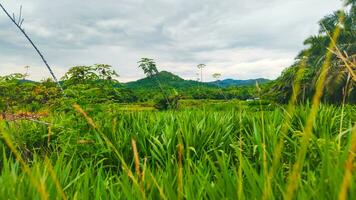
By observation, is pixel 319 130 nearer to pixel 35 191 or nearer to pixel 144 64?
pixel 144 64

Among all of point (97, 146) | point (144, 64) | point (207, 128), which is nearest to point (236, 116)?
point (207, 128)

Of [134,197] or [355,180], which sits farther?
[134,197]

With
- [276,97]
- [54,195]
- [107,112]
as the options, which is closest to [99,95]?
[107,112]

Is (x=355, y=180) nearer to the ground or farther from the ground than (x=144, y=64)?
nearer to the ground

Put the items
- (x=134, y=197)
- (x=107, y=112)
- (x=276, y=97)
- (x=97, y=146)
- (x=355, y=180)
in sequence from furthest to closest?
(x=276, y=97), (x=107, y=112), (x=97, y=146), (x=134, y=197), (x=355, y=180)

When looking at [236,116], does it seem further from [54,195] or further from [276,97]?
[276,97]

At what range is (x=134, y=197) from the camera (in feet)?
6.26

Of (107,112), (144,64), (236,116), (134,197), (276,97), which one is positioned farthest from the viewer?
(276,97)

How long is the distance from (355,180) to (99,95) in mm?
4345

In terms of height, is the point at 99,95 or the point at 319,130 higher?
the point at 99,95

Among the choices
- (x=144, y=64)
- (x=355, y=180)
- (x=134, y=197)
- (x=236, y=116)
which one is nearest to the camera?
(x=355, y=180)

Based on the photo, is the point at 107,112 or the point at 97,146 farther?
the point at 107,112

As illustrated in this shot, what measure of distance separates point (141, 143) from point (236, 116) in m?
1.83

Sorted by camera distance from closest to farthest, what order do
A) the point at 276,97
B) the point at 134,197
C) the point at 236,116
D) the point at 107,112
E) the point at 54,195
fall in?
1. the point at 134,197
2. the point at 54,195
3. the point at 107,112
4. the point at 236,116
5. the point at 276,97
